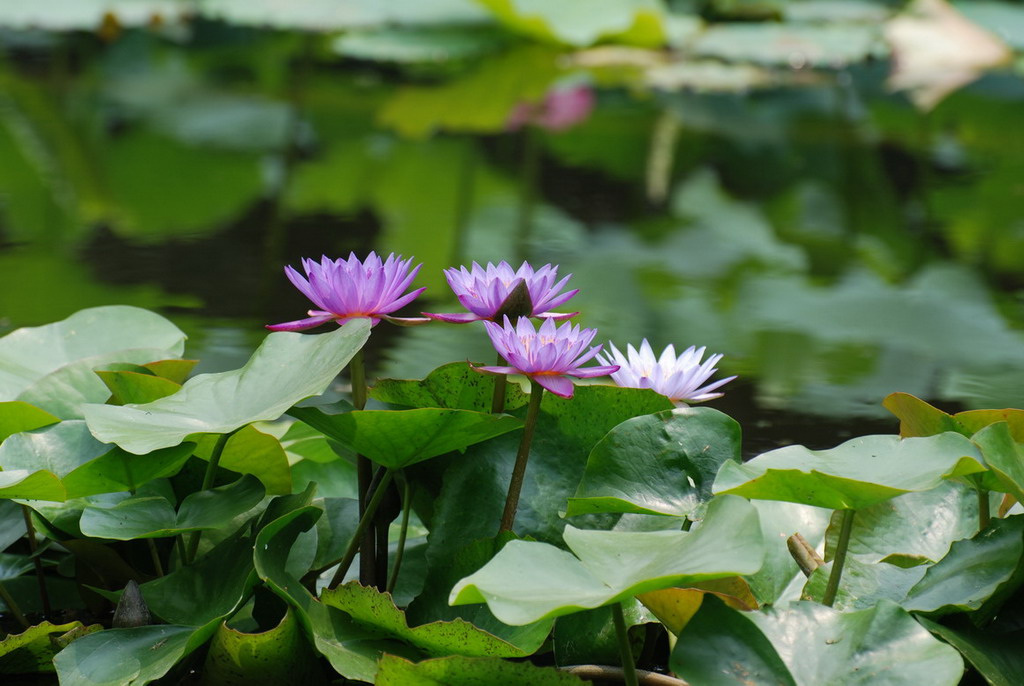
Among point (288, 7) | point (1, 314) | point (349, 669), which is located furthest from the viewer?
point (288, 7)

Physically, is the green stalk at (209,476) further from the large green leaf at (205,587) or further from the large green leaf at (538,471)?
the large green leaf at (538,471)

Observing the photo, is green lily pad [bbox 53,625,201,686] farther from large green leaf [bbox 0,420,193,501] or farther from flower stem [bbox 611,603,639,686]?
flower stem [bbox 611,603,639,686]

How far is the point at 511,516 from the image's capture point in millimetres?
586

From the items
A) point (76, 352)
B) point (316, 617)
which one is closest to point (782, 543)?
point (316, 617)

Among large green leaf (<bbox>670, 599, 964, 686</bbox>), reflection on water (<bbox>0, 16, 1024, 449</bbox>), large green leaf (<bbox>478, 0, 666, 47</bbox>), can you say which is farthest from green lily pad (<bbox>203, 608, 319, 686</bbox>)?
large green leaf (<bbox>478, 0, 666, 47</bbox>)

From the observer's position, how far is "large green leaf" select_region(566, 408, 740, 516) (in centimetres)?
59

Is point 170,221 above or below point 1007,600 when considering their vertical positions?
below

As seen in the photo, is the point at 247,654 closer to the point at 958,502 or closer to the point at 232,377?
the point at 232,377

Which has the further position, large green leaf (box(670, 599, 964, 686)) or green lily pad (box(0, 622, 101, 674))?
green lily pad (box(0, 622, 101, 674))

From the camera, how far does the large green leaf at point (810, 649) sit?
485 millimetres

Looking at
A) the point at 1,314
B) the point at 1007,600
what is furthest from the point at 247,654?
the point at 1,314

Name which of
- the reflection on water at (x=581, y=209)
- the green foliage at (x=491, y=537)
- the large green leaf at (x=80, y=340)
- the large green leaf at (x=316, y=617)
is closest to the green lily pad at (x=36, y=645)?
Answer: the green foliage at (x=491, y=537)

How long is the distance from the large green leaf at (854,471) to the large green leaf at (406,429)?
125 millimetres

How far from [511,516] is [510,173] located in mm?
1997
